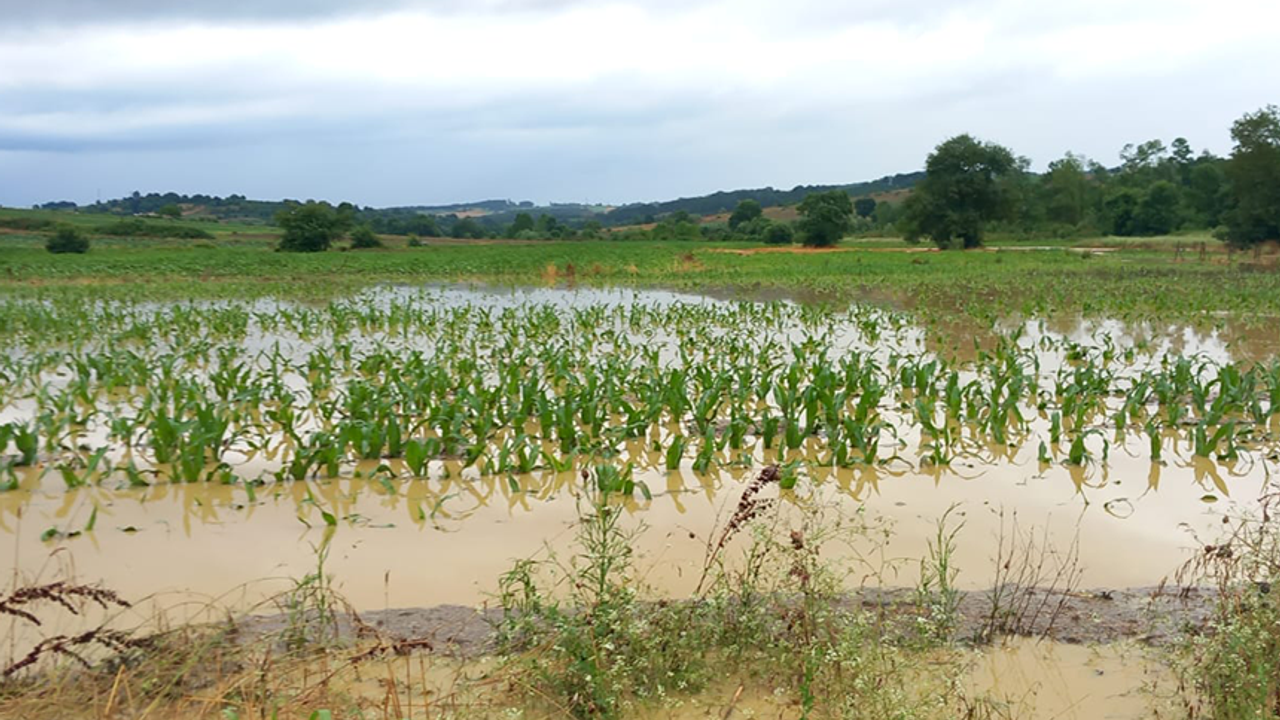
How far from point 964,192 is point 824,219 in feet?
29.3

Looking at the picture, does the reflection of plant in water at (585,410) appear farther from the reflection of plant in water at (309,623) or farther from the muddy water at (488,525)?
the reflection of plant in water at (309,623)

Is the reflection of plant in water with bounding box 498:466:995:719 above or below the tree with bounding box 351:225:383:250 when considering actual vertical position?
below

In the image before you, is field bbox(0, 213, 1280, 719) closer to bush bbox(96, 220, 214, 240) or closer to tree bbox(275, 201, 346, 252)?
tree bbox(275, 201, 346, 252)

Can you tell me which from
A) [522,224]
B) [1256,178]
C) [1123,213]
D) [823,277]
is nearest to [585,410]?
[823,277]

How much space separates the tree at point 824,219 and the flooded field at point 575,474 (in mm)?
47059

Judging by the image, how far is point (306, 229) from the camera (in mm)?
53406

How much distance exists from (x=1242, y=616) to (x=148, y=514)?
601 cm

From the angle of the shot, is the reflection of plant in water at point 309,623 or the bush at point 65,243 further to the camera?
the bush at point 65,243

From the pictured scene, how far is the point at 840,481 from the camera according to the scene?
6.55m

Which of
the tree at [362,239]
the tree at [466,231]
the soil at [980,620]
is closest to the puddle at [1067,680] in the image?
the soil at [980,620]

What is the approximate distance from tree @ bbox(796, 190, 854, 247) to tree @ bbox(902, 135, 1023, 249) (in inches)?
223

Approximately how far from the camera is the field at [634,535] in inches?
129

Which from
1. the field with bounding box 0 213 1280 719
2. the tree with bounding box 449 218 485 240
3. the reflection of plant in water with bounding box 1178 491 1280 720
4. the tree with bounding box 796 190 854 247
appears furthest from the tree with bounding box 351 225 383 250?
the reflection of plant in water with bounding box 1178 491 1280 720

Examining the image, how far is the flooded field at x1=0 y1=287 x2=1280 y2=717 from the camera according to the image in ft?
15.8
